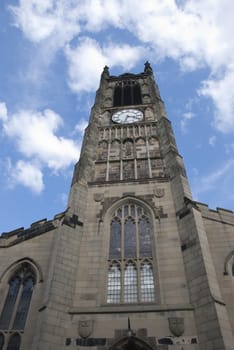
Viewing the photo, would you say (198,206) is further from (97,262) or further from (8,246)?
(8,246)

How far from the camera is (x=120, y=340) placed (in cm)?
918

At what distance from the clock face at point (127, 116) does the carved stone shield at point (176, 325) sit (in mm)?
15385

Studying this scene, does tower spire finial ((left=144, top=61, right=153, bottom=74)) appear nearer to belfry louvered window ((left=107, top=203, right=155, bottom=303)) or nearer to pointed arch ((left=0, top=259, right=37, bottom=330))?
belfry louvered window ((left=107, top=203, right=155, bottom=303))

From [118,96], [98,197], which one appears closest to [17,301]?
[98,197]

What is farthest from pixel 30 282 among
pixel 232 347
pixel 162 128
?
pixel 162 128

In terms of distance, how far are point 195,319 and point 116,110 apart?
17885 mm

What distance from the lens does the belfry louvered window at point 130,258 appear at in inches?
424

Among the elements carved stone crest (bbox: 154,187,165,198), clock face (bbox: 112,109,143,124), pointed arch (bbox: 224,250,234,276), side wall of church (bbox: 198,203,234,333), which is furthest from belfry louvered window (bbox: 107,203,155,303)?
clock face (bbox: 112,109,143,124)

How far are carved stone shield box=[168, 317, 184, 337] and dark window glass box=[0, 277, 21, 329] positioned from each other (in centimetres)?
578

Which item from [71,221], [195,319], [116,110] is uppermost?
[116,110]

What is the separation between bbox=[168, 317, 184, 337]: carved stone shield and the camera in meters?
9.15

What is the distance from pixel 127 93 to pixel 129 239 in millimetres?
18641

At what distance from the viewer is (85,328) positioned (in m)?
9.51

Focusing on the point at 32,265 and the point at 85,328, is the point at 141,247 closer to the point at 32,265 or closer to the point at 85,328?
the point at 85,328
